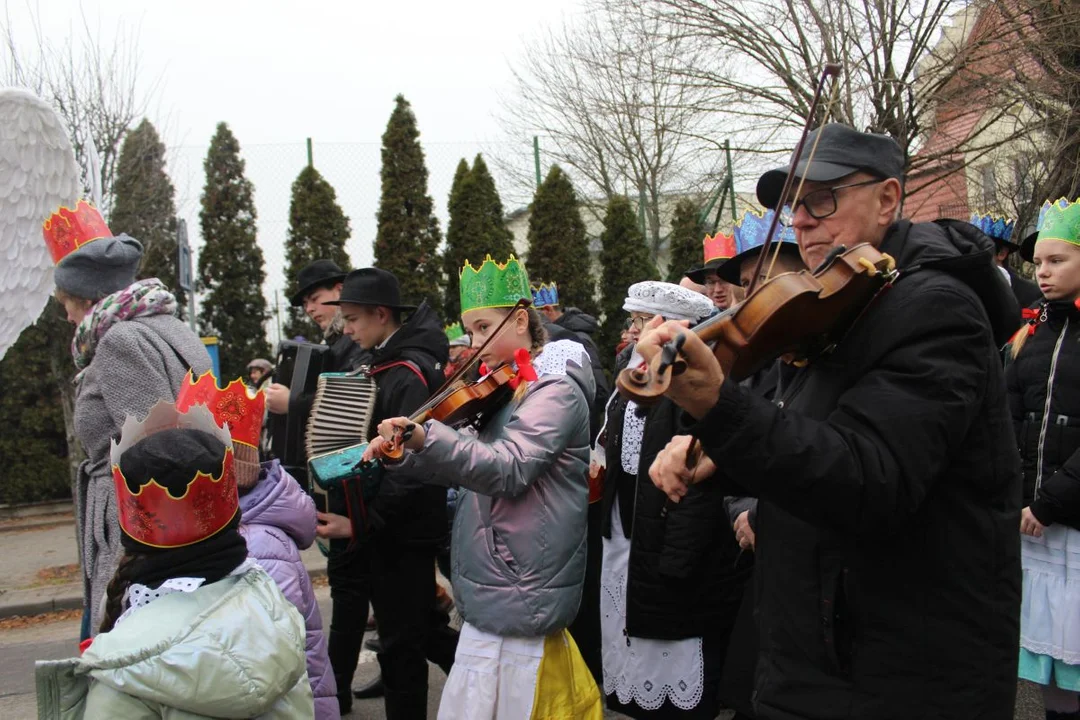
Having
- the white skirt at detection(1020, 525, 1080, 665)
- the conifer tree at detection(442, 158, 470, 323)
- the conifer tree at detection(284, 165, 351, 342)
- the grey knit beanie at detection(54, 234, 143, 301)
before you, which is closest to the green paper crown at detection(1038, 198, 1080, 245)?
the white skirt at detection(1020, 525, 1080, 665)

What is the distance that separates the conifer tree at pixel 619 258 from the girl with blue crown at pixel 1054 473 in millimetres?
8719

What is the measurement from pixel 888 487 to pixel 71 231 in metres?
3.52

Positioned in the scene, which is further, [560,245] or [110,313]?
[560,245]

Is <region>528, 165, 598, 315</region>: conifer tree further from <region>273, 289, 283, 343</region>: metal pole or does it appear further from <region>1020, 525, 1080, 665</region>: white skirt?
<region>1020, 525, 1080, 665</region>: white skirt

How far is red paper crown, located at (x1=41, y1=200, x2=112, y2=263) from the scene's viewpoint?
3.90 metres

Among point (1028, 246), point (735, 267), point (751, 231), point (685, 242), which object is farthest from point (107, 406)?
point (685, 242)

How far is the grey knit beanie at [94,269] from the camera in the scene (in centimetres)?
373

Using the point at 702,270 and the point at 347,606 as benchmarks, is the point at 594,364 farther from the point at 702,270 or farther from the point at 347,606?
the point at 347,606

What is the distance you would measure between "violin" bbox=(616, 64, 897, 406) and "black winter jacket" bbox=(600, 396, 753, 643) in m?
1.66

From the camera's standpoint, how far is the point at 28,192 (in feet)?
17.2

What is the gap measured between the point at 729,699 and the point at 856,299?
6.81ft

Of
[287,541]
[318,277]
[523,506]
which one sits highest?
[318,277]

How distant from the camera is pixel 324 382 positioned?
4.00m

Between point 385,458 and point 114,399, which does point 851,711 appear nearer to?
point 385,458
